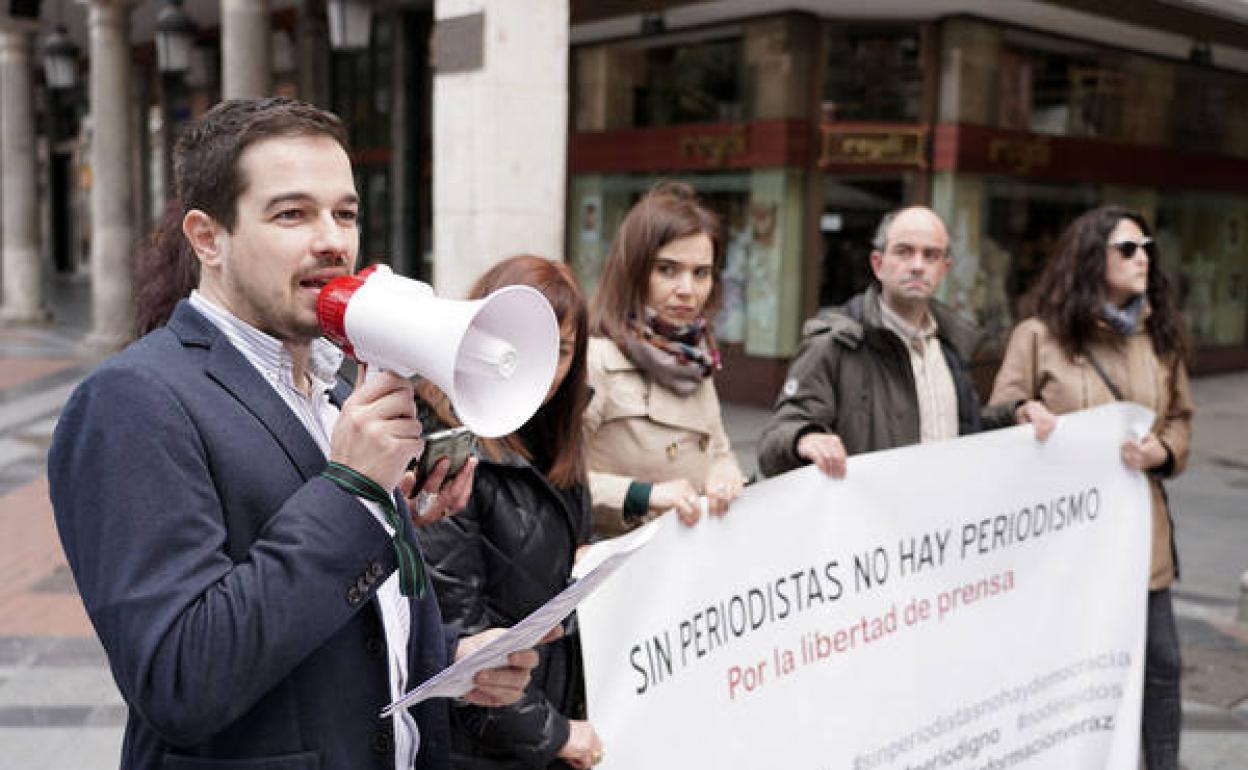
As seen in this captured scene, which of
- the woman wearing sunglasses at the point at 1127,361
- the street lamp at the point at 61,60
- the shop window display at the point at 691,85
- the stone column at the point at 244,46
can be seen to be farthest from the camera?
the street lamp at the point at 61,60

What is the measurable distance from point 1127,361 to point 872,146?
28.8 feet

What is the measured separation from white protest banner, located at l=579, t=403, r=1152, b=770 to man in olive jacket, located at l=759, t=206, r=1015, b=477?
23 centimetres

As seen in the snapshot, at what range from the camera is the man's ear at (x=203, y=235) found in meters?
1.51

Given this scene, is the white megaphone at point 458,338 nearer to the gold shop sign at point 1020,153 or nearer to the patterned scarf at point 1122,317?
the patterned scarf at point 1122,317

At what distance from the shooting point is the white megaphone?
1280mm

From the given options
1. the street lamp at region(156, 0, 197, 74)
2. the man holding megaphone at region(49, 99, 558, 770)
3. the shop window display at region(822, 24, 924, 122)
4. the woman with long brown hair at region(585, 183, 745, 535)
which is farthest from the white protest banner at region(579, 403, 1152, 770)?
the street lamp at region(156, 0, 197, 74)

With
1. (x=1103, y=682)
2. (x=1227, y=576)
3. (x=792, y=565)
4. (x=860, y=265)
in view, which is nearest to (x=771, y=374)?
(x=860, y=265)

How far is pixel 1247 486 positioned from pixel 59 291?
25893 millimetres

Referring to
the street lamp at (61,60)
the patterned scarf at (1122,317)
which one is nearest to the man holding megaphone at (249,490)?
the patterned scarf at (1122,317)

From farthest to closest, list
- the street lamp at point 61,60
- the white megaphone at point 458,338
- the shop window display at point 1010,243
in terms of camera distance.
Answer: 1. the street lamp at point 61,60
2. the shop window display at point 1010,243
3. the white megaphone at point 458,338

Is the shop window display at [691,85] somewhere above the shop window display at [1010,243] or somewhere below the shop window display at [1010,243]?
above

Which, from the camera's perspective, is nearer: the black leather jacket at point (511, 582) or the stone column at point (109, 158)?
the black leather jacket at point (511, 582)

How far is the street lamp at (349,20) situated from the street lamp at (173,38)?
4.22 m

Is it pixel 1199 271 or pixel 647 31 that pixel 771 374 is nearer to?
pixel 647 31
